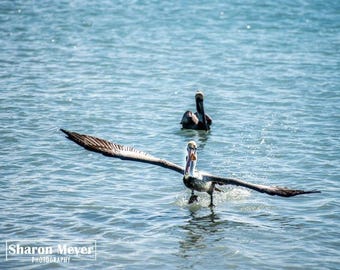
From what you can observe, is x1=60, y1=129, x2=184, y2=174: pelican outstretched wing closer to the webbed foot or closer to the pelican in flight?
→ the pelican in flight

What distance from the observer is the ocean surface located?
12.9 metres

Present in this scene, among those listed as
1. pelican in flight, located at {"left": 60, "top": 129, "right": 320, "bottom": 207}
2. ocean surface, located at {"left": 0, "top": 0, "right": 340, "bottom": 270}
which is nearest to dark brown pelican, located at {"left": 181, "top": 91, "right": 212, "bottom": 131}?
ocean surface, located at {"left": 0, "top": 0, "right": 340, "bottom": 270}

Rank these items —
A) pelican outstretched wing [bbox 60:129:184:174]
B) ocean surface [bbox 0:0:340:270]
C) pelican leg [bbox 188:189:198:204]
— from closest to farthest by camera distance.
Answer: ocean surface [bbox 0:0:340:270] < pelican outstretched wing [bbox 60:129:184:174] < pelican leg [bbox 188:189:198:204]

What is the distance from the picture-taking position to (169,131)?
19.9 metres

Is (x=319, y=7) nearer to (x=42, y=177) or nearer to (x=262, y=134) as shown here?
(x=262, y=134)

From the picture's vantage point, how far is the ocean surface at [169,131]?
1291 centimetres

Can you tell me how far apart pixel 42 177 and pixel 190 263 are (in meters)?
5.12

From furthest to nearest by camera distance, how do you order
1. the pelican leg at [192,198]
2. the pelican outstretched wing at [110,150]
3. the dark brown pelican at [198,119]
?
the dark brown pelican at [198,119]
the pelican leg at [192,198]
the pelican outstretched wing at [110,150]

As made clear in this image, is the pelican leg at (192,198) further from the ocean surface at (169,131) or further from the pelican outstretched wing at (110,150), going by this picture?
the pelican outstretched wing at (110,150)

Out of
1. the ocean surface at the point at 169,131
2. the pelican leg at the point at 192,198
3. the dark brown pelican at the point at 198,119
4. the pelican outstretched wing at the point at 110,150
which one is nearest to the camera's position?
the ocean surface at the point at 169,131

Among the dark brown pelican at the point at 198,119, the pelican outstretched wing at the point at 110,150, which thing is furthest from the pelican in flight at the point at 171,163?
the dark brown pelican at the point at 198,119

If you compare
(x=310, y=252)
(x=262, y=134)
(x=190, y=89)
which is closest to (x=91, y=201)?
(x=310, y=252)

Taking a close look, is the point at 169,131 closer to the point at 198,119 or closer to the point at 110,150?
the point at 198,119

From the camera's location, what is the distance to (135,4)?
4016 cm
